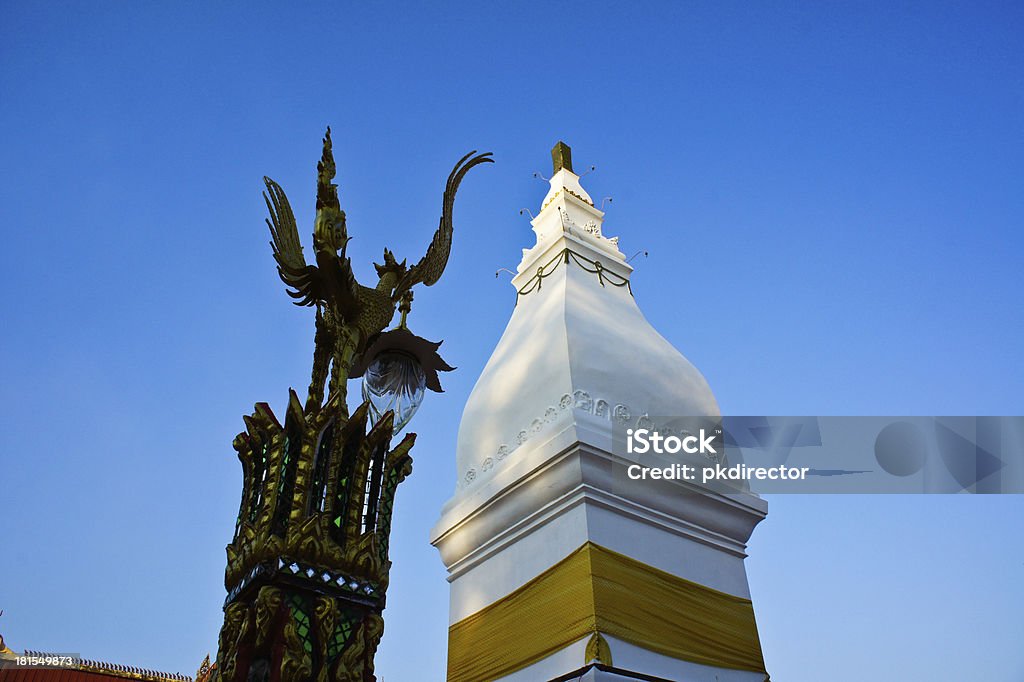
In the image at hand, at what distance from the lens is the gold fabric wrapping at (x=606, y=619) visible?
734 cm

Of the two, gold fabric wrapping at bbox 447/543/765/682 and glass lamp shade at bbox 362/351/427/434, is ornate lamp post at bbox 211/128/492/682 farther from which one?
gold fabric wrapping at bbox 447/543/765/682

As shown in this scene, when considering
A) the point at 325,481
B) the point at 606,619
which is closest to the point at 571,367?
the point at 606,619

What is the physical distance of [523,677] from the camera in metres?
7.66

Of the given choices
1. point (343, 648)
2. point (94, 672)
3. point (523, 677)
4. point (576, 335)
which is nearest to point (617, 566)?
point (523, 677)

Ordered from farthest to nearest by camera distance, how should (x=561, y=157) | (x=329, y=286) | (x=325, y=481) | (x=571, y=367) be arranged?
(x=561, y=157)
(x=571, y=367)
(x=329, y=286)
(x=325, y=481)

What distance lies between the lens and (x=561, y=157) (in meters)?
13.2

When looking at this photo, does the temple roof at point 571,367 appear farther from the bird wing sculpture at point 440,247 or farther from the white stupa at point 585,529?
the bird wing sculpture at point 440,247

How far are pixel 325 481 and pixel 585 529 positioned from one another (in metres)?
3.66

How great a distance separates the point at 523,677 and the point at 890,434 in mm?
4967

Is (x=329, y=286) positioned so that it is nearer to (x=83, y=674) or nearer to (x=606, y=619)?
(x=606, y=619)

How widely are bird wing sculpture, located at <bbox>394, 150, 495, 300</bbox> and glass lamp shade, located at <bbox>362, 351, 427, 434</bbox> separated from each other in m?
0.50

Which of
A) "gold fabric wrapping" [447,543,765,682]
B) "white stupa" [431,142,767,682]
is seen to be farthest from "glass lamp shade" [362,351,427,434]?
"gold fabric wrapping" [447,543,765,682]

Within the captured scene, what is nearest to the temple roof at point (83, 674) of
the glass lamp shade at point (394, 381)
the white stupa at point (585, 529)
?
the white stupa at point (585, 529)

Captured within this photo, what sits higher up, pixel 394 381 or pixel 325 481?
pixel 394 381
